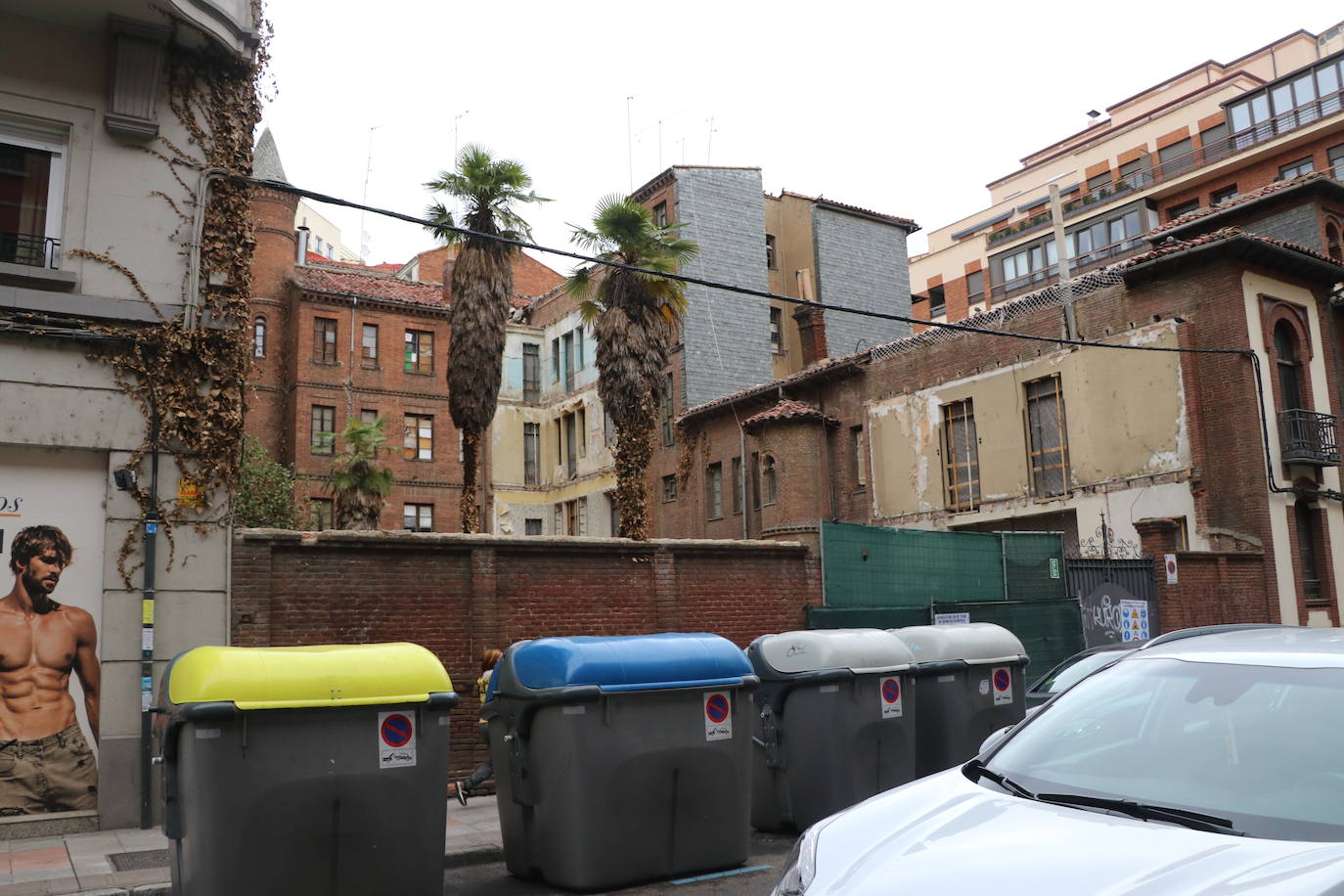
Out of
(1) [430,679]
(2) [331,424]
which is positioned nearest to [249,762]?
(1) [430,679]

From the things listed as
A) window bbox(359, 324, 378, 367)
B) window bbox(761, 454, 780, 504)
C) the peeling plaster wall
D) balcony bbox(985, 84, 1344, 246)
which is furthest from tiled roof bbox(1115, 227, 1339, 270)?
window bbox(359, 324, 378, 367)

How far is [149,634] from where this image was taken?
9.98 m

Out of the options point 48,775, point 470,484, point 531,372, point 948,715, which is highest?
point 531,372

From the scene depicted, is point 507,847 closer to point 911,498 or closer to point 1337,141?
point 911,498

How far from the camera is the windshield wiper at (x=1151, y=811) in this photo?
125 inches

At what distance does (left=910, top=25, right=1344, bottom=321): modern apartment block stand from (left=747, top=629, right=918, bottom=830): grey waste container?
32814 mm

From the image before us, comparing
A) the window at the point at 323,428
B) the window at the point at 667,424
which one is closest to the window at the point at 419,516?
the window at the point at 323,428

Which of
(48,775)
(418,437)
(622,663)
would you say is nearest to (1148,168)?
(418,437)

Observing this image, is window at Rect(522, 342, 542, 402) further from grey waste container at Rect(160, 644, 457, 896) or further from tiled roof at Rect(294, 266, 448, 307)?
grey waste container at Rect(160, 644, 457, 896)

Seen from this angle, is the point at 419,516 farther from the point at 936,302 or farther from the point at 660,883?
the point at 660,883

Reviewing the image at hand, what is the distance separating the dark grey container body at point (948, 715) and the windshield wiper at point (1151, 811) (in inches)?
239

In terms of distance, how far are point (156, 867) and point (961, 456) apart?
2171 cm

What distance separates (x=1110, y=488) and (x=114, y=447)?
19544mm

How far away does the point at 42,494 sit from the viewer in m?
9.97
